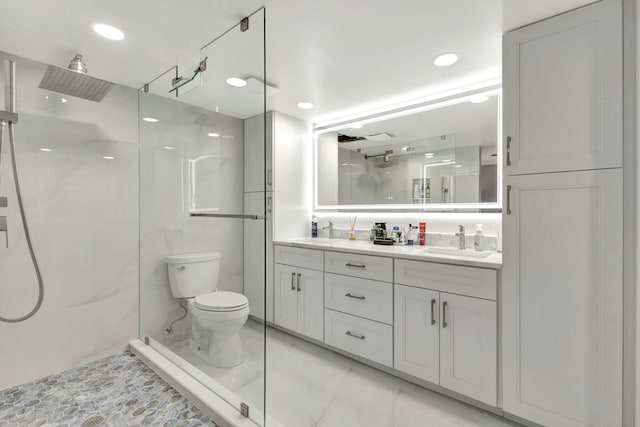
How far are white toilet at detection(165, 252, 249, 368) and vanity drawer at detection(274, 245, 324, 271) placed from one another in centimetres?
85

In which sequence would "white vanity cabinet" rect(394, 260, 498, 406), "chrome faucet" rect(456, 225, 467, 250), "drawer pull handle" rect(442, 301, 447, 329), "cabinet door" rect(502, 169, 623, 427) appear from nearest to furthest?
"cabinet door" rect(502, 169, 623, 427), "white vanity cabinet" rect(394, 260, 498, 406), "drawer pull handle" rect(442, 301, 447, 329), "chrome faucet" rect(456, 225, 467, 250)

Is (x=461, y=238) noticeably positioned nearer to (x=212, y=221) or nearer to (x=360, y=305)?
(x=360, y=305)

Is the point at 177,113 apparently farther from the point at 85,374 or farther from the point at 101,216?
the point at 85,374

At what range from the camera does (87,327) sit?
221cm

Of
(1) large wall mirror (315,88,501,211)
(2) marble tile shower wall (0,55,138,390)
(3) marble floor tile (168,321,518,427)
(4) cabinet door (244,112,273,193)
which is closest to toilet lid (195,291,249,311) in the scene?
(3) marble floor tile (168,321,518,427)

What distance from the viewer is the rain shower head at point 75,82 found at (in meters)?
1.87

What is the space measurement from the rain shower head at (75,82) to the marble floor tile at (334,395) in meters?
1.77

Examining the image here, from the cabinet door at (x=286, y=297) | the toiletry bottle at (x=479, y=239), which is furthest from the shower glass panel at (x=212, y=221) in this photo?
the toiletry bottle at (x=479, y=239)

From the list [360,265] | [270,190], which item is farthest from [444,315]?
[270,190]

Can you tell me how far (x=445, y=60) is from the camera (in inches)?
74.9

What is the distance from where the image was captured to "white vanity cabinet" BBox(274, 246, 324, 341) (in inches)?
97.3

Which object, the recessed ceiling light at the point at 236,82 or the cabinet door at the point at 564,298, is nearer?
the cabinet door at the point at 564,298

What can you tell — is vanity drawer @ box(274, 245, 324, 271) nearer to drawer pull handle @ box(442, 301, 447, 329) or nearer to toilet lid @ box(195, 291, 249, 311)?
toilet lid @ box(195, 291, 249, 311)

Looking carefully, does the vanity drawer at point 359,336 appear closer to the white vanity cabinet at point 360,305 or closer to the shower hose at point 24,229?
the white vanity cabinet at point 360,305
